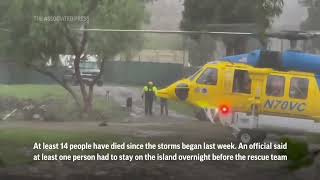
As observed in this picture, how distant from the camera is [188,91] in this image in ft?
7.41

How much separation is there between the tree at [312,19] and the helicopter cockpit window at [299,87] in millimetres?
142

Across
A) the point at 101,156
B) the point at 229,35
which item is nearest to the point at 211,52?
the point at 229,35

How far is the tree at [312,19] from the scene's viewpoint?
213 centimetres

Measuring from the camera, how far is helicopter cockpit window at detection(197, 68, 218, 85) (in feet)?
7.23

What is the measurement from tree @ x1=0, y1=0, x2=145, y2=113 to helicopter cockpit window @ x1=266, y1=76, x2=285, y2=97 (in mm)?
623

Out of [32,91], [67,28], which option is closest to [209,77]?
[67,28]

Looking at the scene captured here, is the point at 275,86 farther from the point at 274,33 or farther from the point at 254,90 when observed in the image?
the point at 274,33

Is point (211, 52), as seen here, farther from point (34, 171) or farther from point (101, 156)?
point (34, 171)

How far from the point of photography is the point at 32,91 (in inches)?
85.0

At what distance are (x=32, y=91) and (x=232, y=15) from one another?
3.15ft

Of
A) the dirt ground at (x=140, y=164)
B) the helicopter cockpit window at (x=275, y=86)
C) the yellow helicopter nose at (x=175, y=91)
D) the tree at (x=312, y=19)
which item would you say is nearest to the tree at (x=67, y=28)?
the dirt ground at (x=140, y=164)

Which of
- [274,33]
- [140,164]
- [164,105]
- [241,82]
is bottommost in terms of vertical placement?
[140,164]

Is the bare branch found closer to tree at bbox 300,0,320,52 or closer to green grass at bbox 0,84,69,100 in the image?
green grass at bbox 0,84,69,100

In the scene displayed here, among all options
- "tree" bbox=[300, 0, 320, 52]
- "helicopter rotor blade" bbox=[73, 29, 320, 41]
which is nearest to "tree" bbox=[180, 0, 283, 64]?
"helicopter rotor blade" bbox=[73, 29, 320, 41]
